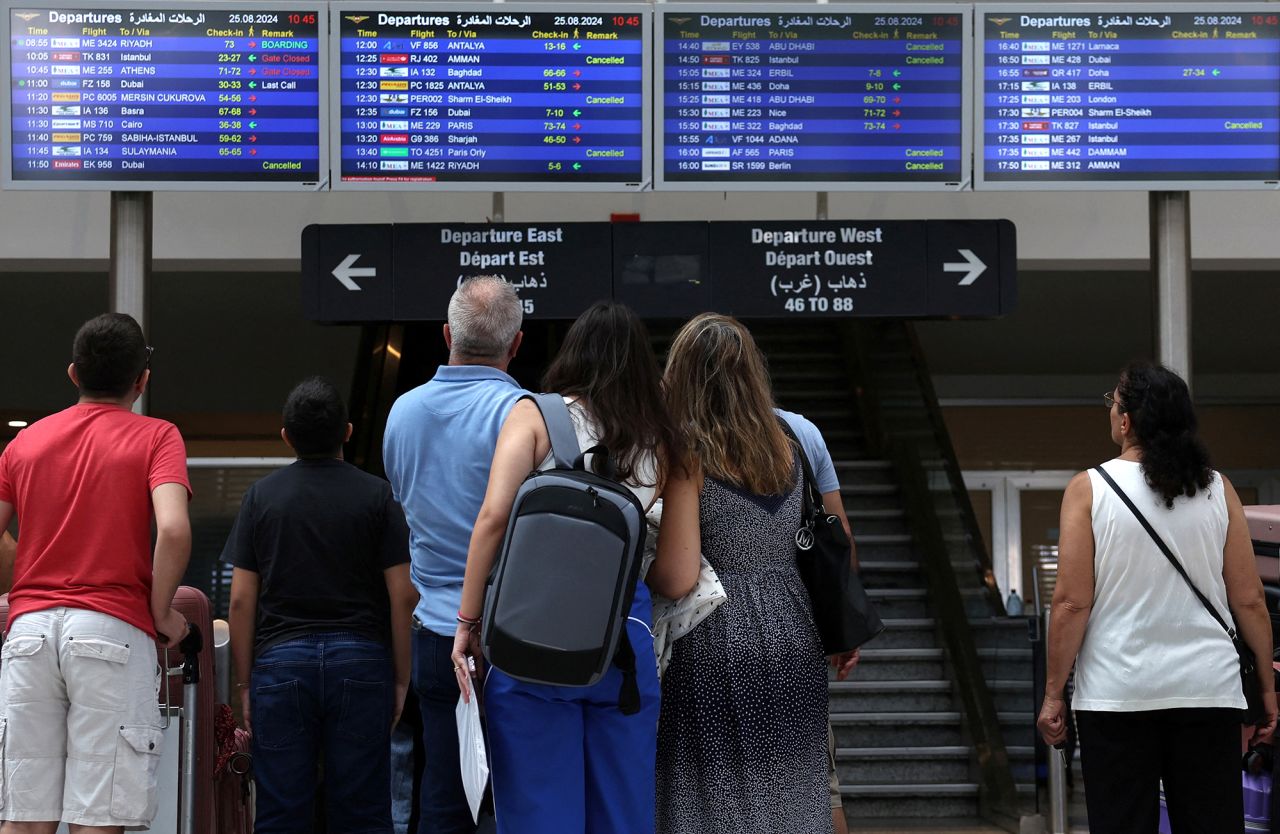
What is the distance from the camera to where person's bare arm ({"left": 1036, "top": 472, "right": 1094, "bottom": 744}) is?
364 cm

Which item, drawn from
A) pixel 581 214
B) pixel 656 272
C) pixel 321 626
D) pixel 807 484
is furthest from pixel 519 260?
pixel 807 484

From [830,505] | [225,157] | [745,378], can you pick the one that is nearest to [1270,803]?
[830,505]

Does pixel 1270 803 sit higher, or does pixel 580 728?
pixel 580 728

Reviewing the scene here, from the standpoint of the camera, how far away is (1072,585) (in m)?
3.64

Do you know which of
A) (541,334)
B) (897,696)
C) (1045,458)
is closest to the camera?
(897,696)

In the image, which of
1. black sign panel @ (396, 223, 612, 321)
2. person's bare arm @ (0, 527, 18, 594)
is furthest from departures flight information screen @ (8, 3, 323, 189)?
person's bare arm @ (0, 527, 18, 594)

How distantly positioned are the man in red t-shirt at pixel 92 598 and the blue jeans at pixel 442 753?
684 millimetres

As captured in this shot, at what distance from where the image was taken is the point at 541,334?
10727mm

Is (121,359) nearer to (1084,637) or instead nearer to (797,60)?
(1084,637)

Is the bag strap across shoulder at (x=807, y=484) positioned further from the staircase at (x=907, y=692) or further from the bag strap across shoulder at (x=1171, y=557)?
the staircase at (x=907, y=692)

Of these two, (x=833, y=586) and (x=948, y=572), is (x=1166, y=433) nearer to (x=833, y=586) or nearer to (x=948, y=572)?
(x=833, y=586)

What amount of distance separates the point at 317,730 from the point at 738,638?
4.54 feet

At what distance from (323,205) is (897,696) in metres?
4.08

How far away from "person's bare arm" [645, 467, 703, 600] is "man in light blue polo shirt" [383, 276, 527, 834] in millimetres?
490
